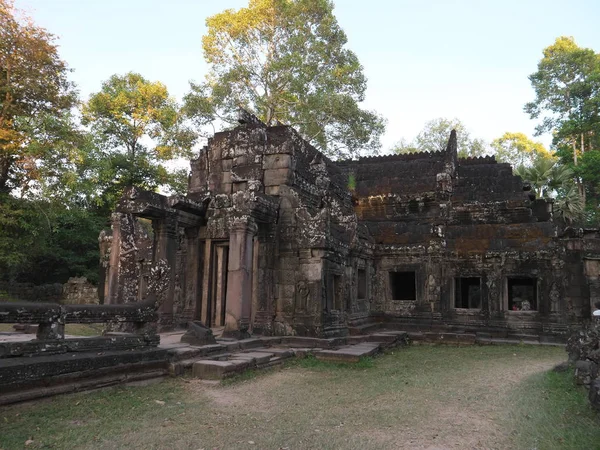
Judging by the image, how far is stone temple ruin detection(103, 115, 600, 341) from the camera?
1066 cm

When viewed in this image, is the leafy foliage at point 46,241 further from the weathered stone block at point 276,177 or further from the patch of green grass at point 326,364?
the patch of green grass at point 326,364

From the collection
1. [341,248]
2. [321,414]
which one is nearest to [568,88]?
[341,248]

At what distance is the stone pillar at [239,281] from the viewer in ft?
32.1

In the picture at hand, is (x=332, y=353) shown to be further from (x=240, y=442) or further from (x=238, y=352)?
(x=240, y=442)

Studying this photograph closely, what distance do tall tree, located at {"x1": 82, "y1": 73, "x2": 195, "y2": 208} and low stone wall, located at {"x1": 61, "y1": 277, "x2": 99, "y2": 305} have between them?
15.8ft

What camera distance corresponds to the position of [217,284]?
11883 millimetres

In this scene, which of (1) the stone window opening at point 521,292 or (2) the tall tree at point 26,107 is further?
(2) the tall tree at point 26,107

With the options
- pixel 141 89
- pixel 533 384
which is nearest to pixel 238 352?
pixel 533 384

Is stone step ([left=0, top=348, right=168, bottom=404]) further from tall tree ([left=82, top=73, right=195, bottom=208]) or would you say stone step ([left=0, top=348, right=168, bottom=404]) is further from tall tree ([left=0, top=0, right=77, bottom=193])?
tall tree ([left=82, top=73, right=195, bottom=208])

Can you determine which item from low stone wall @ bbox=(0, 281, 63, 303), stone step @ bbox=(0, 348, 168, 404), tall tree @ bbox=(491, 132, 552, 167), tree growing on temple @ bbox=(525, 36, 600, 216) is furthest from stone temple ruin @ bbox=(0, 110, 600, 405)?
tall tree @ bbox=(491, 132, 552, 167)

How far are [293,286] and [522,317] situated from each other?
25.8 ft

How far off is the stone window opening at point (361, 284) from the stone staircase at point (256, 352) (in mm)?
2693

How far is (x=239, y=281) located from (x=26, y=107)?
15.8 meters

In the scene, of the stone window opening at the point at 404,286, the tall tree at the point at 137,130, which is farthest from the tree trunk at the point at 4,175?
the stone window opening at the point at 404,286
